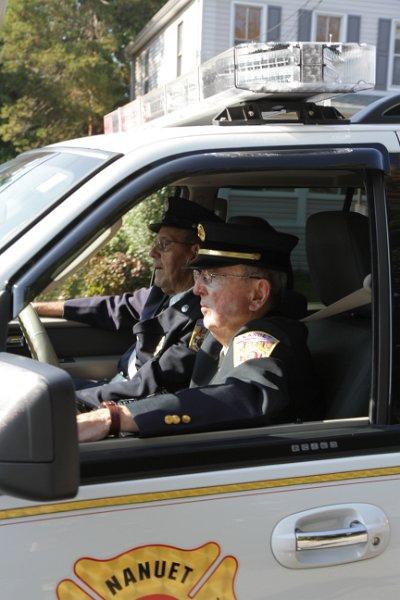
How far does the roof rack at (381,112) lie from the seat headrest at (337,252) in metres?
0.35

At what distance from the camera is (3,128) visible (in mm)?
19969

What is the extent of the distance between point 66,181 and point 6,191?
36cm

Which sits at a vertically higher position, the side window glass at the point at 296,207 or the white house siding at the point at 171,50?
the white house siding at the point at 171,50

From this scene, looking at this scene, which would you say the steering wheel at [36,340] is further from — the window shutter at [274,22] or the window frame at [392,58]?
the window shutter at [274,22]

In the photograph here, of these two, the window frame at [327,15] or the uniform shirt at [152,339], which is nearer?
the uniform shirt at [152,339]

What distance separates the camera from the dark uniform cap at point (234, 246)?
7.72ft

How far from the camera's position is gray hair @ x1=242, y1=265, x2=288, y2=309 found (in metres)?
2.39

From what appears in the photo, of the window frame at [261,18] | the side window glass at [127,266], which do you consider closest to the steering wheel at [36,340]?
the side window glass at [127,266]

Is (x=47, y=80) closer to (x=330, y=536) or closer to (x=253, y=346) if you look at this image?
(x=253, y=346)

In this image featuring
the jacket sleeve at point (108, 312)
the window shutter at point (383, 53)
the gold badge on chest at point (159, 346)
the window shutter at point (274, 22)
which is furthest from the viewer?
the window shutter at point (274, 22)

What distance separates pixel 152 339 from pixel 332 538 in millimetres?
1510

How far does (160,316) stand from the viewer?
10.2ft

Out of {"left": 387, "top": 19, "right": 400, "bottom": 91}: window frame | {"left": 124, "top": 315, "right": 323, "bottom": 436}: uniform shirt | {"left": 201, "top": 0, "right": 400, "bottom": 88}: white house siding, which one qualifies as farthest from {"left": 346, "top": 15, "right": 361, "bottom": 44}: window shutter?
{"left": 124, "top": 315, "right": 323, "bottom": 436}: uniform shirt

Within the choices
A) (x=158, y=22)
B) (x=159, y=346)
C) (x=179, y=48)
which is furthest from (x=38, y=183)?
(x=158, y=22)
